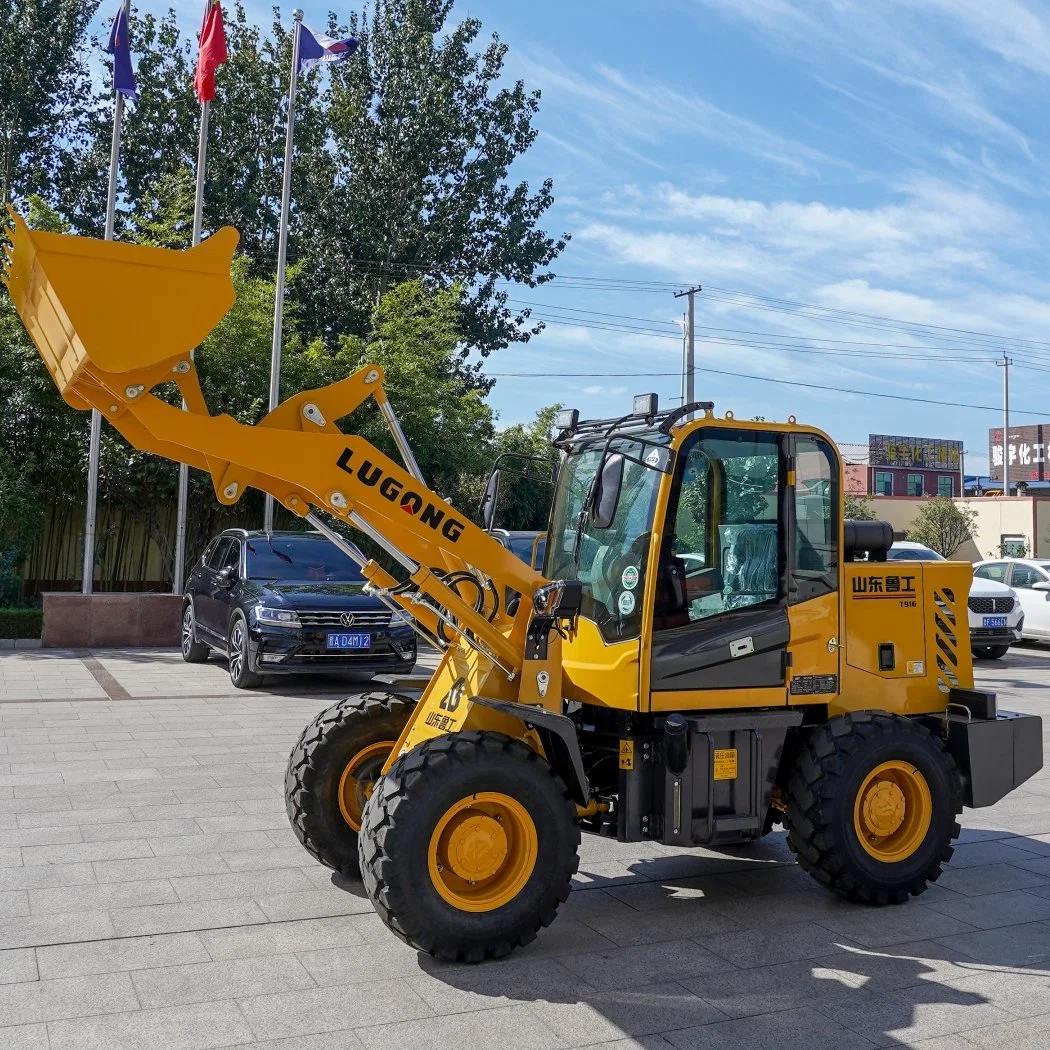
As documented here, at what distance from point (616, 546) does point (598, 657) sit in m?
0.53

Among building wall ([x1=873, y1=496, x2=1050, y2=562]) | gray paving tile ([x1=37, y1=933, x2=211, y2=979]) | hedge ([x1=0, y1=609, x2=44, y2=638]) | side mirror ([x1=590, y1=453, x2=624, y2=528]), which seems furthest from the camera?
building wall ([x1=873, y1=496, x2=1050, y2=562])

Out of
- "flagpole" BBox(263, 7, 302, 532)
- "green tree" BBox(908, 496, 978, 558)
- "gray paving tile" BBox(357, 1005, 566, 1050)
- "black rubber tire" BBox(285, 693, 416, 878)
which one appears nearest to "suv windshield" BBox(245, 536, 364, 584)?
"flagpole" BBox(263, 7, 302, 532)

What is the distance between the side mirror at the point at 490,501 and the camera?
Result: 18.6 ft

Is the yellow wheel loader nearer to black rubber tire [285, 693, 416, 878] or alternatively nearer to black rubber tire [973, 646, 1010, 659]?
black rubber tire [285, 693, 416, 878]

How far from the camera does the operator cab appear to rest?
529 cm

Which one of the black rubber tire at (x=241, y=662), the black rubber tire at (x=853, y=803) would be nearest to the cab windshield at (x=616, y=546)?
the black rubber tire at (x=853, y=803)

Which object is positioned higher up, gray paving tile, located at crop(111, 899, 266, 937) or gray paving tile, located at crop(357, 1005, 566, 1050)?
gray paving tile, located at crop(111, 899, 266, 937)

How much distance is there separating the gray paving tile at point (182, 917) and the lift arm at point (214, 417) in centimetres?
160

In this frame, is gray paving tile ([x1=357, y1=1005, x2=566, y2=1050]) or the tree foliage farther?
the tree foliage

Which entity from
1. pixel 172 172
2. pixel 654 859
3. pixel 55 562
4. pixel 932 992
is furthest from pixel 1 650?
pixel 172 172

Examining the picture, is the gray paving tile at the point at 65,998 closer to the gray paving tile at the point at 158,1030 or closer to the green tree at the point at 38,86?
the gray paving tile at the point at 158,1030

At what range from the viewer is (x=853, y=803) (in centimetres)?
541

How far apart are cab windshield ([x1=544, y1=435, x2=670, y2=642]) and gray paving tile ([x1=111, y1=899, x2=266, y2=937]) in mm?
2130

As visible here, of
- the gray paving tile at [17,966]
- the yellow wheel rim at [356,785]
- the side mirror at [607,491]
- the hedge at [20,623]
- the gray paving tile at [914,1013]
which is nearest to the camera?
the gray paving tile at [914,1013]
